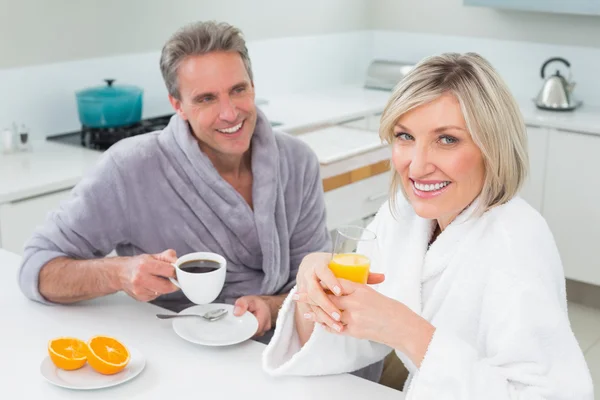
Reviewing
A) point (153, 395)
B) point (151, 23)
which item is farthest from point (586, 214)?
point (153, 395)

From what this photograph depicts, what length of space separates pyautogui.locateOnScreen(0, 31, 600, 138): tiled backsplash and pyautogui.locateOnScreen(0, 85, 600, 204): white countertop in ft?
0.37

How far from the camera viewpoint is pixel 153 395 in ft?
4.71

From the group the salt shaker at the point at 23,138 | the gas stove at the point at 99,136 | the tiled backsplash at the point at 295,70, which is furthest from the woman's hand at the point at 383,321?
the tiled backsplash at the point at 295,70

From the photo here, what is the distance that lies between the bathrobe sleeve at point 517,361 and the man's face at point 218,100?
2.95 feet

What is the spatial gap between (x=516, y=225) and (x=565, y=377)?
29 centimetres

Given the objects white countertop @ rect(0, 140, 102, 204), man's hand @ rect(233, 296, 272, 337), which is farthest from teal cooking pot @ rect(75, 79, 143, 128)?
man's hand @ rect(233, 296, 272, 337)

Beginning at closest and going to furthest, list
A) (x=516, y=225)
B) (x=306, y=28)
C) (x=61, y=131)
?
1. (x=516, y=225)
2. (x=61, y=131)
3. (x=306, y=28)

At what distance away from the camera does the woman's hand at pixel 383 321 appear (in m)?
1.39

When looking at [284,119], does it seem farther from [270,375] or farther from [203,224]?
[270,375]

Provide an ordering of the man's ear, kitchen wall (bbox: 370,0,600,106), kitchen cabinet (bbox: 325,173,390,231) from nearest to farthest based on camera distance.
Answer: the man's ear, kitchen cabinet (bbox: 325,173,390,231), kitchen wall (bbox: 370,0,600,106)

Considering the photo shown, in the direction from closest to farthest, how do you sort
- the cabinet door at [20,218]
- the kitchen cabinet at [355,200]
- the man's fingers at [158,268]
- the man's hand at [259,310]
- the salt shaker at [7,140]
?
the man's fingers at [158,268] < the man's hand at [259,310] < the cabinet door at [20,218] < the salt shaker at [7,140] < the kitchen cabinet at [355,200]

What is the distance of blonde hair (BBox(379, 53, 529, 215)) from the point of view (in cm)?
143

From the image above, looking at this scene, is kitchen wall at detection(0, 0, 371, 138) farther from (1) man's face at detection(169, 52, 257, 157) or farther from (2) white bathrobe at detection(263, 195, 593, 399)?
(2) white bathrobe at detection(263, 195, 593, 399)

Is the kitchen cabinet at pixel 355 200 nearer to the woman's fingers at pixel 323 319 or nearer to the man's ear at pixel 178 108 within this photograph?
the man's ear at pixel 178 108
